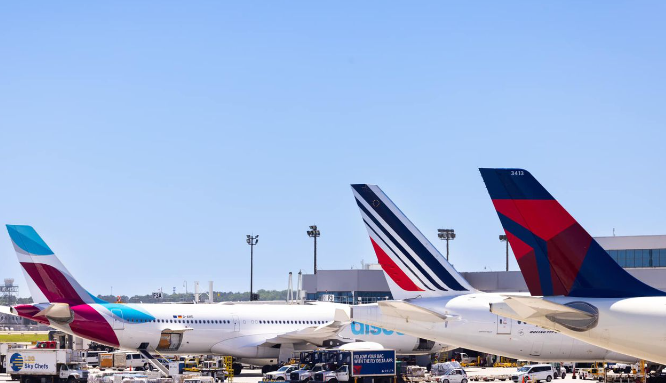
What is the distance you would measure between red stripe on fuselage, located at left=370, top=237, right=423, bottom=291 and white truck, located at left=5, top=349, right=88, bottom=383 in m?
19.1

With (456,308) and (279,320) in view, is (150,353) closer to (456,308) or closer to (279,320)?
(279,320)

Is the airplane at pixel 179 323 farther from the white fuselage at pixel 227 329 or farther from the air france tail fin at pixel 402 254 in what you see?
the air france tail fin at pixel 402 254

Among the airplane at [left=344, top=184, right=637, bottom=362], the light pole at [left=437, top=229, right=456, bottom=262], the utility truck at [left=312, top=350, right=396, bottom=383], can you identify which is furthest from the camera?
the light pole at [left=437, top=229, right=456, bottom=262]

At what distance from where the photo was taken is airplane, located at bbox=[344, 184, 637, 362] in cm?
3055

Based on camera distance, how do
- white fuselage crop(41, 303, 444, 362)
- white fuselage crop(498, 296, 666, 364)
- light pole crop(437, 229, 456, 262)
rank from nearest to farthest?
1. white fuselage crop(498, 296, 666, 364)
2. white fuselage crop(41, 303, 444, 362)
3. light pole crop(437, 229, 456, 262)

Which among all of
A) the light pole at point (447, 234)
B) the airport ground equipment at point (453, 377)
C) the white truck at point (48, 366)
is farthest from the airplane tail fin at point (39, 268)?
the light pole at point (447, 234)

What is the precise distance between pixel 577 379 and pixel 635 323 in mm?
29801

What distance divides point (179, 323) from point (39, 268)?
7.76 metres

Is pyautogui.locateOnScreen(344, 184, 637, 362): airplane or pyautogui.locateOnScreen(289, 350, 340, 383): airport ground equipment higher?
pyautogui.locateOnScreen(344, 184, 637, 362): airplane

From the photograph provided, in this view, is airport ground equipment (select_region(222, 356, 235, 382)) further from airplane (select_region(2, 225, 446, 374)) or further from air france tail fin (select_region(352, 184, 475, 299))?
air france tail fin (select_region(352, 184, 475, 299))

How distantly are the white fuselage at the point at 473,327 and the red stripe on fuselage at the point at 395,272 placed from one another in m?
0.76

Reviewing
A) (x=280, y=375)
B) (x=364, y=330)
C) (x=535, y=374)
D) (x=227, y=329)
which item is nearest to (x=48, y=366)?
(x=227, y=329)

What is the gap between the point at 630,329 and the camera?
68.1 ft

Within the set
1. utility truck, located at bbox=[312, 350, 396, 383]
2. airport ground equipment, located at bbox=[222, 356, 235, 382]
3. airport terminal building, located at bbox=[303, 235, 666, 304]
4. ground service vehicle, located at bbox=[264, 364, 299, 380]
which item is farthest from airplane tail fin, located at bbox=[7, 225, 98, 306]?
airport terminal building, located at bbox=[303, 235, 666, 304]
